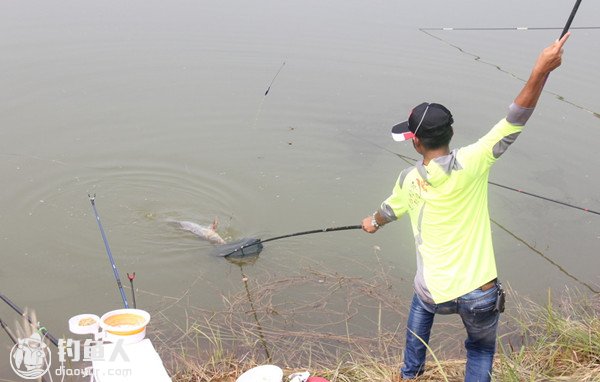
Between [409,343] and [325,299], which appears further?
[325,299]

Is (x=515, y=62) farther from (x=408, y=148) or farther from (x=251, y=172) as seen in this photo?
(x=251, y=172)

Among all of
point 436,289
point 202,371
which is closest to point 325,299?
point 202,371

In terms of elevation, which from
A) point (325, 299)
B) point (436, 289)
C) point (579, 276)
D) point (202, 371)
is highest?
point (436, 289)

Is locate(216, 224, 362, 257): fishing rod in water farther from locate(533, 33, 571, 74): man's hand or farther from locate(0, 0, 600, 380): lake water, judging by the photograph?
locate(533, 33, 571, 74): man's hand

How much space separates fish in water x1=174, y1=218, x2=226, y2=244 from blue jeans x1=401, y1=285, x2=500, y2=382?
2.88 m

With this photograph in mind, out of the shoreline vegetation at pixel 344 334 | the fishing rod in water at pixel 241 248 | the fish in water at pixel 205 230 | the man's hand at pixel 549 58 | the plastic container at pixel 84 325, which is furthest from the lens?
the fish in water at pixel 205 230

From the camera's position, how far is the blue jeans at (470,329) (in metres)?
3.19

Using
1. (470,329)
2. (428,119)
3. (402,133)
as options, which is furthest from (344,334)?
(428,119)

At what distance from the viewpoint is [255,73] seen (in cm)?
1043

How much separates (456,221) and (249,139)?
544 centimetres

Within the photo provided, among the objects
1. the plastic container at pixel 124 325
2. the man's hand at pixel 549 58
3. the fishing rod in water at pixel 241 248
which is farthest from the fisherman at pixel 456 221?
the fishing rod in water at pixel 241 248

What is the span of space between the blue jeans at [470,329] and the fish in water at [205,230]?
9.45 feet

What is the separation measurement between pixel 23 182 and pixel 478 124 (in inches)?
245

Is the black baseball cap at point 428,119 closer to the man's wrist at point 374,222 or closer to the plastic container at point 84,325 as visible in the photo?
the man's wrist at point 374,222
